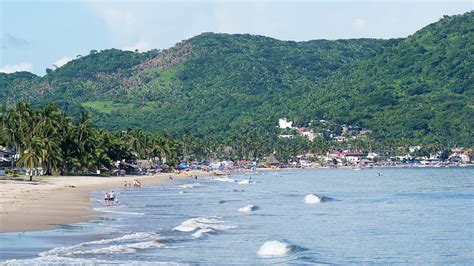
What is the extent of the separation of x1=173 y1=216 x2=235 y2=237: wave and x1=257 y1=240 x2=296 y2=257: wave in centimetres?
500

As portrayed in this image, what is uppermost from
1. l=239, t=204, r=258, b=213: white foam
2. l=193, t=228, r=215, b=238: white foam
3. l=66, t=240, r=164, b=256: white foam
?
l=239, t=204, r=258, b=213: white foam

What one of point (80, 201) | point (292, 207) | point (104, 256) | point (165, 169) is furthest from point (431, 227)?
point (165, 169)

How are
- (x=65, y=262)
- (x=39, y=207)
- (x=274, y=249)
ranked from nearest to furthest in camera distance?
(x=65, y=262) < (x=274, y=249) < (x=39, y=207)

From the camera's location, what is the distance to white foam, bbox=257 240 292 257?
2973 centimetres

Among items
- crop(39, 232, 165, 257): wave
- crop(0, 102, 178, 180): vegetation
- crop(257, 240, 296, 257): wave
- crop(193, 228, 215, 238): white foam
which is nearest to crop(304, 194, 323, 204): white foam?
crop(193, 228, 215, 238): white foam

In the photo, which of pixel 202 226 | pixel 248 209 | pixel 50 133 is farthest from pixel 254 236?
pixel 50 133

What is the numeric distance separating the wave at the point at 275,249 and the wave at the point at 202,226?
5.00m

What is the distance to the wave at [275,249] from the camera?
97.5 feet

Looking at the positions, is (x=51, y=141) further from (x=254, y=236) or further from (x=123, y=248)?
(x=123, y=248)

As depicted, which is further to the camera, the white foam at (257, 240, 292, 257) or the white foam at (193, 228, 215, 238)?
the white foam at (193, 228, 215, 238)

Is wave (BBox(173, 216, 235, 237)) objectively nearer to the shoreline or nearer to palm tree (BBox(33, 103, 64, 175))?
the shoreline

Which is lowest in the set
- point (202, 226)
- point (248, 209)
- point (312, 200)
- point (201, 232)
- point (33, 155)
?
point (201, 232)

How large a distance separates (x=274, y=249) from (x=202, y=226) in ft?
27.9

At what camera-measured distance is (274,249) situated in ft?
99.0
